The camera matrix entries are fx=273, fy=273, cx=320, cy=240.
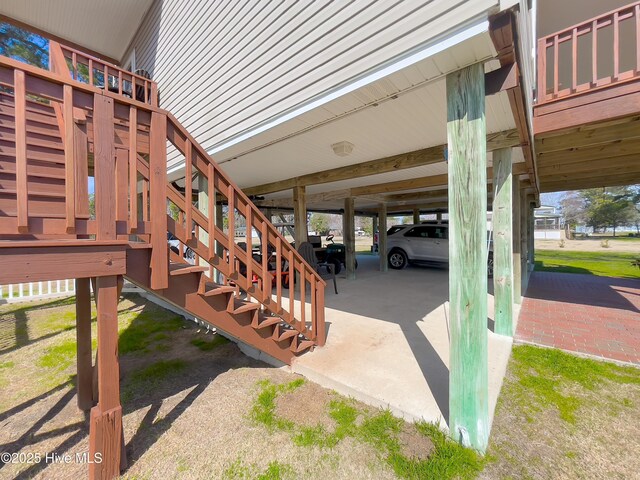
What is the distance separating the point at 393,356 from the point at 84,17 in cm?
797

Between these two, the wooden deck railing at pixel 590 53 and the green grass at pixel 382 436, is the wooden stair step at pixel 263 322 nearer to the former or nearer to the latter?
the green grass at pixel 382 436

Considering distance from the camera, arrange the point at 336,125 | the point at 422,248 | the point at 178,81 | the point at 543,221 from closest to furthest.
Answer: the point at 336,125 → the point at 178,81 → the point at 422,248 → the point at 543,221

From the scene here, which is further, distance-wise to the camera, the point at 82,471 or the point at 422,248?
the point at 422,248

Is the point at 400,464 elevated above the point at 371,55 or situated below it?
below

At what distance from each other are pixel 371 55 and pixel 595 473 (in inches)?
112

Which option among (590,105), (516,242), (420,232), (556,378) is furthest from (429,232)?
(556,378)

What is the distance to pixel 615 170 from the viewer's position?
17.8 feet

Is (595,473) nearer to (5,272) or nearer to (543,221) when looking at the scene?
(5,272)

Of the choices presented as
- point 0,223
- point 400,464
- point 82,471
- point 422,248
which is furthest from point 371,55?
point 422,248

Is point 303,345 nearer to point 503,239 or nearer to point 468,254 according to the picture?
point 468,254

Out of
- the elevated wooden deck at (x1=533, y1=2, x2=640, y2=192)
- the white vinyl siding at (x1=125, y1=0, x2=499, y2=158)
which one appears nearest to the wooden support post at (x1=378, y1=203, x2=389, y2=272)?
the elevated wooden deck at (x1=533, y1=2, x2=640, y2=192)

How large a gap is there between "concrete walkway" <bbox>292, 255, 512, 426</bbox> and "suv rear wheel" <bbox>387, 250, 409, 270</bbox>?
3.84 meters

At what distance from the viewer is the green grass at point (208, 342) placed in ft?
10.7

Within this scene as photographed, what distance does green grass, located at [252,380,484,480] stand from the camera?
1551mm
